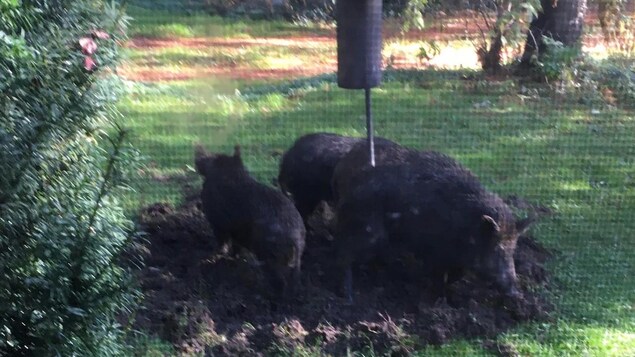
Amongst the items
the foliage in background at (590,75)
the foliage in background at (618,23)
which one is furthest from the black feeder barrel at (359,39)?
the foliage in background at (590,75)

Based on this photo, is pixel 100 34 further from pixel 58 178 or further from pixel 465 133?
pixel 465 133

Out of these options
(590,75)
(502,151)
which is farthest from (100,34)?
(590,75)

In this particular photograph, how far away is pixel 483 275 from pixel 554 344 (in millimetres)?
404

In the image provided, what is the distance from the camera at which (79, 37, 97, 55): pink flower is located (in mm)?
2521

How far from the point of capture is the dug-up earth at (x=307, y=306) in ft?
10.3

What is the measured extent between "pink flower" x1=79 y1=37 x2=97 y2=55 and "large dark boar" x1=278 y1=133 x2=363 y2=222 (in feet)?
4.98

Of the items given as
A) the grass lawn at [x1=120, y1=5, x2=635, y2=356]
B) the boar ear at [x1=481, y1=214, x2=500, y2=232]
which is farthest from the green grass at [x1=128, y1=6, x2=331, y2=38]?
the boar ear at [x1=481, y1=214, x2=500, y2=232]

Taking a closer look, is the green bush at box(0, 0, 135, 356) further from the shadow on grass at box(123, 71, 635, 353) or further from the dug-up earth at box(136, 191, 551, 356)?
the shadow on grass at box(123, 71, 635, 353)

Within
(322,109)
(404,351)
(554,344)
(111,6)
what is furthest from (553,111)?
(111,6)

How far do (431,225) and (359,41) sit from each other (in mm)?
869

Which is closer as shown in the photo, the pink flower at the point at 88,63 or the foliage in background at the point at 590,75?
the pink flower at the point at 88,63

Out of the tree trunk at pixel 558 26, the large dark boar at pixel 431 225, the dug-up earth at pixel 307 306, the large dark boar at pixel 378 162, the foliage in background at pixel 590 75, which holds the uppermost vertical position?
the tree trunk at pixel 558 26

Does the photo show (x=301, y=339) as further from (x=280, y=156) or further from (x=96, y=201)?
(x=280, y=156)

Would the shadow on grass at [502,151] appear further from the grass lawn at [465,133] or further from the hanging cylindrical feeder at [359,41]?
the hanging cylindrical feeder at [359,41]
